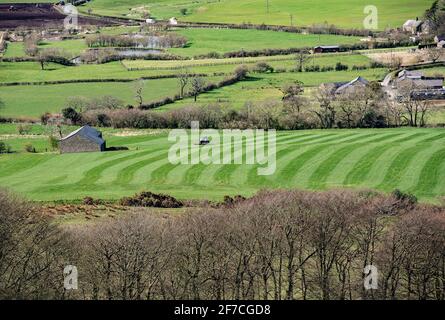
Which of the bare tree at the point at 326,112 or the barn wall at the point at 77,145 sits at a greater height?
the bare tree at the point at 326,112

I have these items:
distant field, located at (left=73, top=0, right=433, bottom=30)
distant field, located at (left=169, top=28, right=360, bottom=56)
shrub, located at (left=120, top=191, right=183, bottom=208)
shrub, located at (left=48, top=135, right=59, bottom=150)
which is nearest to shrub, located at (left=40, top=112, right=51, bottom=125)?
shrub, located at (left=48, top=135, right=59, bottom=150)

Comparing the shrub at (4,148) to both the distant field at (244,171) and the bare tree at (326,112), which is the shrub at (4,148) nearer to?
the distant field at (244,171)

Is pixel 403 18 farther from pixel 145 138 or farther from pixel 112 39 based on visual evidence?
pixel 145 138

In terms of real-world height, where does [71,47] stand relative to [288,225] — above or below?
above

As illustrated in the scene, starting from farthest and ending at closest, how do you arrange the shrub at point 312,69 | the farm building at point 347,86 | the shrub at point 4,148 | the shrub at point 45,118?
the shrub at point 312,69
the farm building at point 347,86
the shrub at point 45,118
the shrub at point 4,148

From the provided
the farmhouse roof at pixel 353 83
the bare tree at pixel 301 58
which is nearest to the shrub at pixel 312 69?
the bare tree at pixel 301 58

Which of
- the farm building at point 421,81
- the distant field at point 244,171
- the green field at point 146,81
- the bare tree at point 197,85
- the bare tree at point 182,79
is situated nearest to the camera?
the distant field at point 244,171
